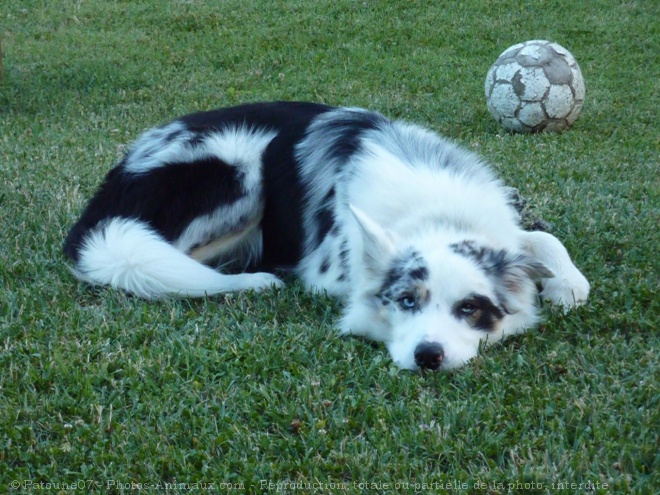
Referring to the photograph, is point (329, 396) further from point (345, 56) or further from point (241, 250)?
point (345, 56)

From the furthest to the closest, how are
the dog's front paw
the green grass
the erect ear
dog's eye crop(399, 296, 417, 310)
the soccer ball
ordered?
the soccer ball
the dog's front paw
the erect ear
dog's eye crop(399, 296, 417, 310)
the green grass

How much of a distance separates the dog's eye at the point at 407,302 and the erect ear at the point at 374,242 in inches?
8.5

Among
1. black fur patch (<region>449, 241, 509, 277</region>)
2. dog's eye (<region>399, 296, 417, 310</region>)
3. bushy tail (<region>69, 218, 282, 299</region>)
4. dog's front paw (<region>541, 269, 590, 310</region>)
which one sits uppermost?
black fur patch (<region>449, 241, 509, 277</region>)

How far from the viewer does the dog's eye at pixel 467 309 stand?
3.54 metres

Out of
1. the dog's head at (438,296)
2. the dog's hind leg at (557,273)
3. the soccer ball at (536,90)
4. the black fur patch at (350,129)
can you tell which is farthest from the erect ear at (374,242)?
the soccer ball at (536,90)

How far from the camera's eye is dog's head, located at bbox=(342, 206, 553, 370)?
11.3 feet

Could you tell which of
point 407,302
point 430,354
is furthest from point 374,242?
point 430,354

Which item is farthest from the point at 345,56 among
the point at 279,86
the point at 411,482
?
the point at 411,482

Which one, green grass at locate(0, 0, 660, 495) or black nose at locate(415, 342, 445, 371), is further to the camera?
black nose at locate(415, 342, 445, 371)

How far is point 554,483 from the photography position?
260 centimetres

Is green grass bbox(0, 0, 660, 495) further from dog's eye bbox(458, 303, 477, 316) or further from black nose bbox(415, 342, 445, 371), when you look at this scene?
dog's eye bbox(458, 303, 477, 316)

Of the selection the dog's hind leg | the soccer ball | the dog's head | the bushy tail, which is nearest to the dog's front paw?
the dog's hind leg

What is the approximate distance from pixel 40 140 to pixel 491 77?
167 inches

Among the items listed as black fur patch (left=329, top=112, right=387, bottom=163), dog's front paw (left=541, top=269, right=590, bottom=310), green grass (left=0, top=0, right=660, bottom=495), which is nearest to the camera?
green grass (left=0, top=0, right=660, bottom=495)
